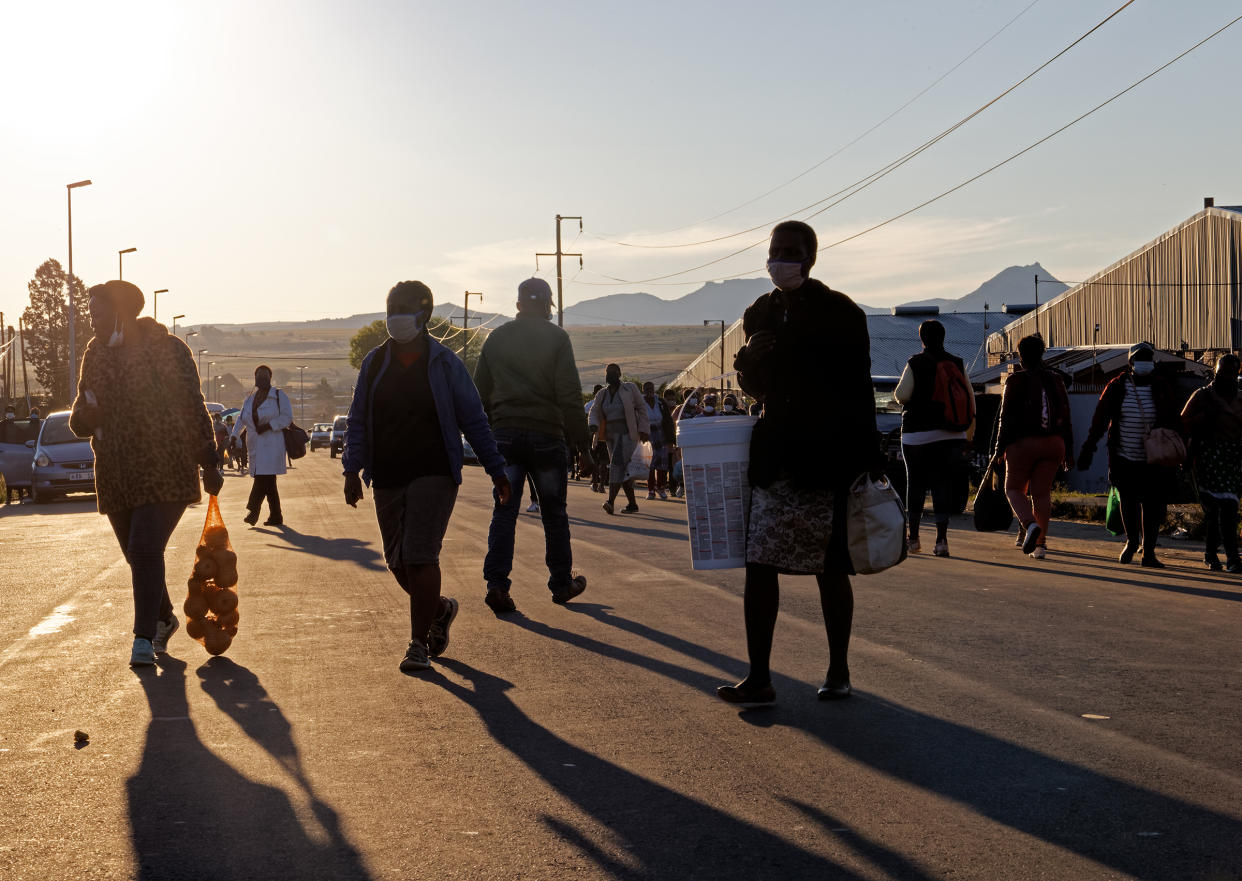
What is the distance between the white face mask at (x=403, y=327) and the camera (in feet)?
22.1

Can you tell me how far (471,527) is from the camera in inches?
627

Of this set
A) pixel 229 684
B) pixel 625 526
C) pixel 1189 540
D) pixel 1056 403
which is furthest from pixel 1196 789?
pixel 625 526

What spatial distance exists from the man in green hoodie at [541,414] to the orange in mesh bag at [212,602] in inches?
81.2

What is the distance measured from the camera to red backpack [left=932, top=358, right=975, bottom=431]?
464 inches

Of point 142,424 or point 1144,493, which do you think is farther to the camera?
point 1144,493

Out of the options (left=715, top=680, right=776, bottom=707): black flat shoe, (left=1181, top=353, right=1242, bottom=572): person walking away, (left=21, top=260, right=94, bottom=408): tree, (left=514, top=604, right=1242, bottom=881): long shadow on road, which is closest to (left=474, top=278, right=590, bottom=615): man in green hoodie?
(left=514, top=604, right=1242, bottom=881): long shadow on road

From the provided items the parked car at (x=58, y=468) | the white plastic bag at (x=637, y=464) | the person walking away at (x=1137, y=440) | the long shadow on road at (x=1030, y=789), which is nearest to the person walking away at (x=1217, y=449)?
the person walking away at (x=1137, y=440)

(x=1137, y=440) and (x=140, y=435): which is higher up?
(x=140, y=435)

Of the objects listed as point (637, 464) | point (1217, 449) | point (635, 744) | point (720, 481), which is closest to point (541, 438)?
point (720, 481)

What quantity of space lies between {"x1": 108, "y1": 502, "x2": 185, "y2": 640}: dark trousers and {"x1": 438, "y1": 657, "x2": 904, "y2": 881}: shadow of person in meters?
2.58

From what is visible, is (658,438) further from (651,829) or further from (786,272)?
(651,829)

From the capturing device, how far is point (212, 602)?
7344 mm

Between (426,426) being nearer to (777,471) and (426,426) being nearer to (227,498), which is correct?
(777,471)

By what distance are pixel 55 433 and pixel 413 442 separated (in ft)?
73.6
